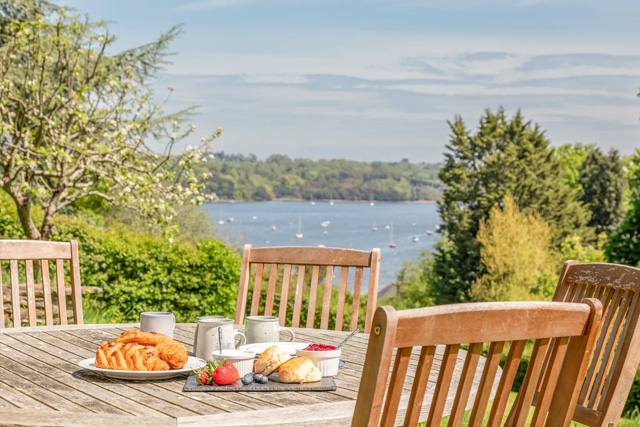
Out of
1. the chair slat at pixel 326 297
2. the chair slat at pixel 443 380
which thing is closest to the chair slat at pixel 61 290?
the chair slat at pixel 326 297

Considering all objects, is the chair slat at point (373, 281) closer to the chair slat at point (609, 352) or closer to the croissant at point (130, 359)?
the chair slat at point (609, 352)

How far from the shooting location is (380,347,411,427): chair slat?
1.00 metres

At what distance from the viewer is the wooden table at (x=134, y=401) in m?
1.47

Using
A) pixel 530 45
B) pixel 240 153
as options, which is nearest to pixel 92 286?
pixel 240 153

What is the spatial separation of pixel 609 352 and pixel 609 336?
21 centimetres

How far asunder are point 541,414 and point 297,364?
72 cm

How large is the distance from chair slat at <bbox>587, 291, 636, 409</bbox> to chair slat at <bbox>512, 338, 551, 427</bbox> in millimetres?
1080

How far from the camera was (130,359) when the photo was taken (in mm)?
1827

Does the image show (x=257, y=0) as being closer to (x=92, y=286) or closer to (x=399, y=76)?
(x=399, y=76)

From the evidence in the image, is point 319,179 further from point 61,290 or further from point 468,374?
point 468,374

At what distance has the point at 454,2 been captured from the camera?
76188 mm

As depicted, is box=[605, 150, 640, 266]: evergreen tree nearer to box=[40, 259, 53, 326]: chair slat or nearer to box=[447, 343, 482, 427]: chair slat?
box=[40, 259, 53, 326]: chair slat

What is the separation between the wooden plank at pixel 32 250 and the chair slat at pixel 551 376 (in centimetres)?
227

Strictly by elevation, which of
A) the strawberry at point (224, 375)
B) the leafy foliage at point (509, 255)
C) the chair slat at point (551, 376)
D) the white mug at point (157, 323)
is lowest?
the leafy foliage at point (509, 255)
